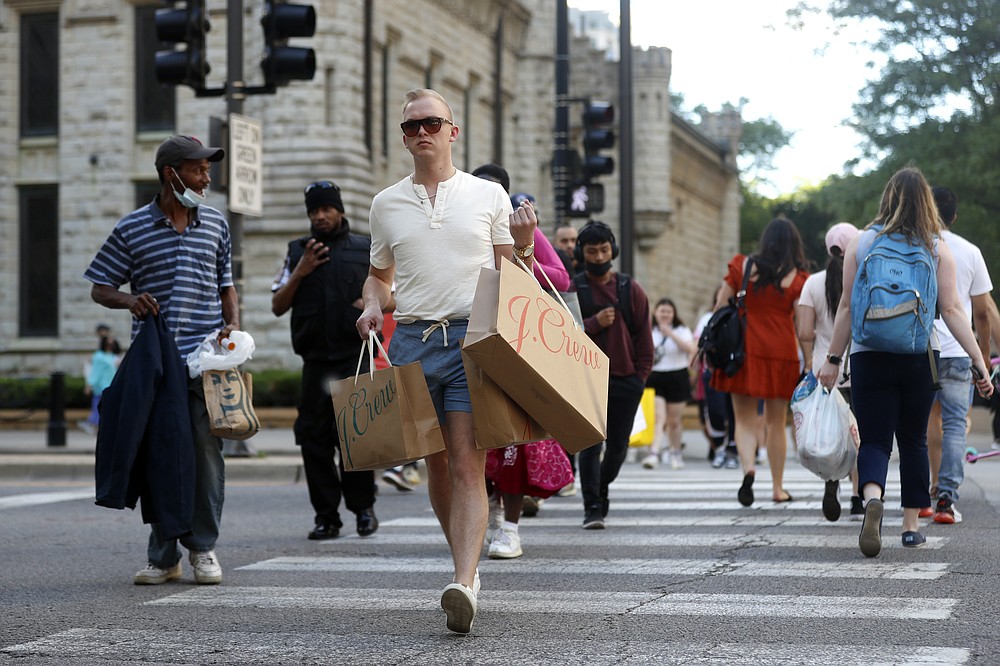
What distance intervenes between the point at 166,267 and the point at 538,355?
2431 mm

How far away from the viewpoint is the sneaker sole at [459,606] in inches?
223

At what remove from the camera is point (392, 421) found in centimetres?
591

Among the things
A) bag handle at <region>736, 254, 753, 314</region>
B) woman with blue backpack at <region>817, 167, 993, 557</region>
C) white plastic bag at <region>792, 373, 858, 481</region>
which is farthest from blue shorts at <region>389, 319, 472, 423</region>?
bag handle at <region>736, 254, 753, 314</region>

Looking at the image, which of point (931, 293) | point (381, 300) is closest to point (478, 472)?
point (381, 300)

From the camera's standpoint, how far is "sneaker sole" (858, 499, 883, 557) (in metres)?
7.70

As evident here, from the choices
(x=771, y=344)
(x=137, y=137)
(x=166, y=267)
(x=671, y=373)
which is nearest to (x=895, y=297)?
(x=771, y=344)

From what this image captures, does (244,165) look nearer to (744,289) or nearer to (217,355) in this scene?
(744,289)

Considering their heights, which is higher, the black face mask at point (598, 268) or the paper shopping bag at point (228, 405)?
the black face mask at point (598, 268)

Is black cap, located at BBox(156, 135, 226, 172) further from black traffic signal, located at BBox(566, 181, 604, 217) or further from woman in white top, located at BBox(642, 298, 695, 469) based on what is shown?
black traffic signal, located at BBox(566, 181, 604, 217)

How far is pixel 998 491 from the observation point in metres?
11.6

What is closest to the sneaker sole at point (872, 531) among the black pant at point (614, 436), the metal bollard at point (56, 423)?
the black pant at point (614, 436)

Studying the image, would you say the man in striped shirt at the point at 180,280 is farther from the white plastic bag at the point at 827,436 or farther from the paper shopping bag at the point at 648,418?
the paper shopping bag at the point at 648,418

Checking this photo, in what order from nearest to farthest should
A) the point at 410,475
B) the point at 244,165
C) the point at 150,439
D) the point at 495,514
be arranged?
the point at 150,439 < the point at 495,514 < the point at 410,475 < the point at 244,165

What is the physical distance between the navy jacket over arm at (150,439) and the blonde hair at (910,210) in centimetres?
370
